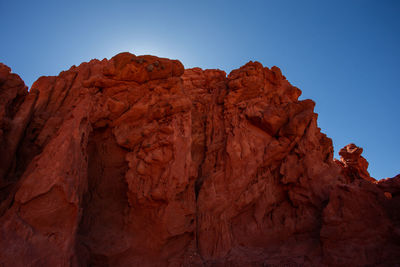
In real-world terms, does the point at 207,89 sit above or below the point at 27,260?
above

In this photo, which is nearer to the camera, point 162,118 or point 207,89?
point 162,118

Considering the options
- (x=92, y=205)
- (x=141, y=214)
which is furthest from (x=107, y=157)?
(x=141, y=214)

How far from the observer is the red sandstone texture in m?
7.15

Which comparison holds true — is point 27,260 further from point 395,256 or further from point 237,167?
point 395,256

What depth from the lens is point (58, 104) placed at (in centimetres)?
1088

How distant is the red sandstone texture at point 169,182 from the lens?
7.15 m


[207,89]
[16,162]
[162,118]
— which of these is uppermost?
[207,89]

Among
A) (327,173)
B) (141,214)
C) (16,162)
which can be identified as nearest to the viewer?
(16,162)

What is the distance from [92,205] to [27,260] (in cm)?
368

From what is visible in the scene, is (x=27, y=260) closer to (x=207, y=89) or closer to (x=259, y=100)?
(x=259, y=100)

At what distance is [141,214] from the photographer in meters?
9.31

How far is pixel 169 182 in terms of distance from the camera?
9.22 meters

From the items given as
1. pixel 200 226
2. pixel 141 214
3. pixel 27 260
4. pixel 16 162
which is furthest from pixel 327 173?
pixel 16 162

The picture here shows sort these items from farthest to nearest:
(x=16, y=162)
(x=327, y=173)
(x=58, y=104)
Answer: (x=58, y=104) → (x=327, y=173) → (x=16, y=162)
